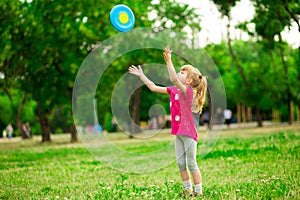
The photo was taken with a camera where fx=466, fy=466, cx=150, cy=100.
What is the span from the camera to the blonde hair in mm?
6094

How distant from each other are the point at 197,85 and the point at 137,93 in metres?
25.5

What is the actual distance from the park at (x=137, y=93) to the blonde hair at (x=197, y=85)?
0.01 meters

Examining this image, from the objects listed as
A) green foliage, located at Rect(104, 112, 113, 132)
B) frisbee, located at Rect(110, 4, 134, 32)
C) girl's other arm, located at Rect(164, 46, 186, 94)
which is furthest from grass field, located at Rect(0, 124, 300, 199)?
green foliage, located at Rect(104, 112, 113, 132)

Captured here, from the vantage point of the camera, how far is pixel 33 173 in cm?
980

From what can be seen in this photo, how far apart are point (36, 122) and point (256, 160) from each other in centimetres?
4561

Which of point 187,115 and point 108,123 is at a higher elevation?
point 187,115

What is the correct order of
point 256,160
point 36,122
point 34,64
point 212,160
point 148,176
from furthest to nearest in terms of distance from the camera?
point 36,122 < point 34,64 < point 212,160 < point 256,160 < point 148,176

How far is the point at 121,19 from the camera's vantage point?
781 centimetres

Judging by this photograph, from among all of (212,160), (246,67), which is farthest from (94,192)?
(246,67)

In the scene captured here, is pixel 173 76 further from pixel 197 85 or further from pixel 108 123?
pixel 108 123

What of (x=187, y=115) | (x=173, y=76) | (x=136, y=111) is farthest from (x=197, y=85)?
(x=136, y=111)

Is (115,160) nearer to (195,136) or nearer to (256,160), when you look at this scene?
(256,160)

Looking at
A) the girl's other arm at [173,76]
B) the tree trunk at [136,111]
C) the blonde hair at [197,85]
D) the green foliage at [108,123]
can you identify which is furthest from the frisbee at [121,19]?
the green foliage at [108,123]

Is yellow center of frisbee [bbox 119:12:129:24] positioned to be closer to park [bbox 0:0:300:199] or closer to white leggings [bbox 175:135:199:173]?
park [bbox 0:0:300:199]
